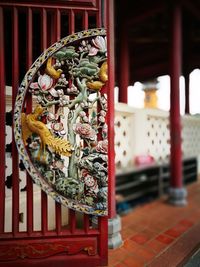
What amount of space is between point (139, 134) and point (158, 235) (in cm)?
160

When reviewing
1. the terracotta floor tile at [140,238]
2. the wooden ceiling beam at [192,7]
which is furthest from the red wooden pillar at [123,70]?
the terracotta floor tile at [140,238]

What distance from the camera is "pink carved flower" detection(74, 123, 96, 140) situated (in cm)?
199

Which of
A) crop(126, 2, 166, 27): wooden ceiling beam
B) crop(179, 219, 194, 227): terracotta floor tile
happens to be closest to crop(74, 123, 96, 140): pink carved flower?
crop(179, 219, 194, 227): terracotta floor tile

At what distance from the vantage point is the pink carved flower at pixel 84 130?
1.99 metres

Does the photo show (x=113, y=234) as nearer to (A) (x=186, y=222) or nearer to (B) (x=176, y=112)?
(A) (x=186, y=222)

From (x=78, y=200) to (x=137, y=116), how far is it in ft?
6.54

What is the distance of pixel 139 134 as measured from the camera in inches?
141

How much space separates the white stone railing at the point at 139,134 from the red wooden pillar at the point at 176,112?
277 millimetres

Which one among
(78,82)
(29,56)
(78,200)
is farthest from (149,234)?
(29,56)

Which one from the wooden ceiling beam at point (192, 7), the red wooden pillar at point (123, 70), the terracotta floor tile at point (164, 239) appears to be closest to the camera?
the terracotta floor tile at point (164, 239)

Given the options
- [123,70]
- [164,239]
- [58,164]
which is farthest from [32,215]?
[123,70]

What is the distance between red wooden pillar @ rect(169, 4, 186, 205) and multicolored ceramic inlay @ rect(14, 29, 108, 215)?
220 centimetres

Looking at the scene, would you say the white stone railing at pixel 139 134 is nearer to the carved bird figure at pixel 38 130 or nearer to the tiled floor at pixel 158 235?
the tiled floor at pixel 158 235

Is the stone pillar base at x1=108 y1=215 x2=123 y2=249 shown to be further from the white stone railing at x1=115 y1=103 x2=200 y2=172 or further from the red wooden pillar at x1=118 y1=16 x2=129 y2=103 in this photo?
the red wooden pillar at x1=118 y1=16 x2=129 y2=103
